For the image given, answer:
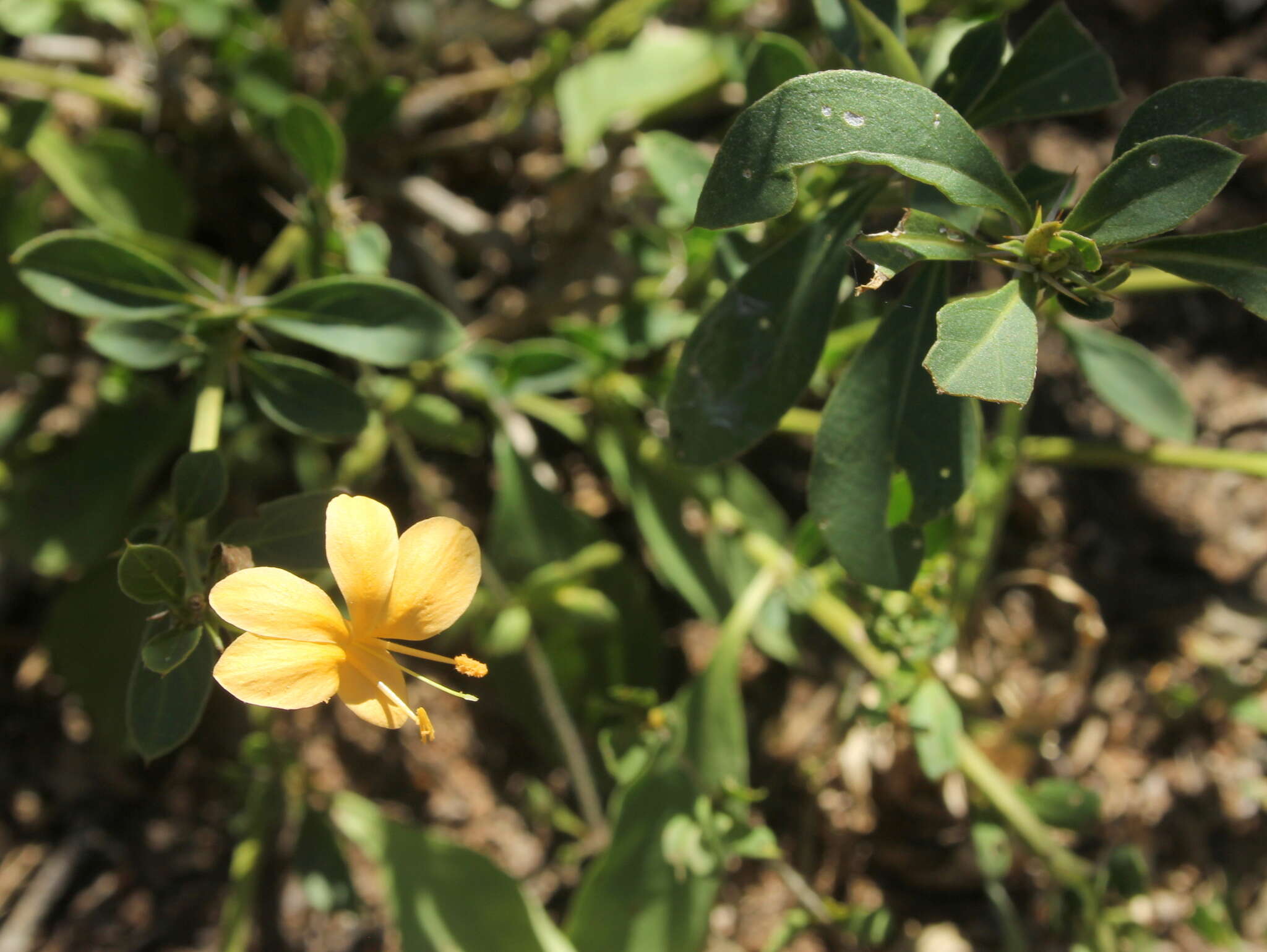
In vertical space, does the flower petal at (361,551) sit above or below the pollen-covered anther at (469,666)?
above

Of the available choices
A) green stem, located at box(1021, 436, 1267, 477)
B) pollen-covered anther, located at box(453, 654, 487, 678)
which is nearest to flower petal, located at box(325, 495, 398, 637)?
pollen-covered anther, located at box(453, 654, 487, 678)

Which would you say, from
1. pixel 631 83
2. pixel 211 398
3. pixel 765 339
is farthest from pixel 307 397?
pixel 631 83

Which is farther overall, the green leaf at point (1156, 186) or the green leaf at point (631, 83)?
the green leaf at point (631, 83)

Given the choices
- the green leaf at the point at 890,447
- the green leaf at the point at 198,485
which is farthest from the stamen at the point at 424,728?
the green leaf at the point at 890,447

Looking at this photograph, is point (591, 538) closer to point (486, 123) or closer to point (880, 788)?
point (880, 788)

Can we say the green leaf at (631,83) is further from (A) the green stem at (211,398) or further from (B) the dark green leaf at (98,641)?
(B) the dark green leaf at (98,641)
